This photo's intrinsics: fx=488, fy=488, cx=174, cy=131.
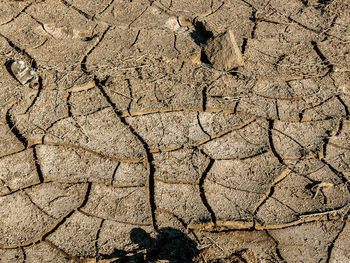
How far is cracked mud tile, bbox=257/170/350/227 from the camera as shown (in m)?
3.11

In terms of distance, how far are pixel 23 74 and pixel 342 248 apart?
2.67 meters

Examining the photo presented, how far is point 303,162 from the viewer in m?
3.45

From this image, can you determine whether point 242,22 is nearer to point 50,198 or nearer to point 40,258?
point 50,198

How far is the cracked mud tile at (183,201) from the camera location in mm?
3064

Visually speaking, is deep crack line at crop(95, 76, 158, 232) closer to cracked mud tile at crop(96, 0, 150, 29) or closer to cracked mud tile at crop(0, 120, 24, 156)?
cracked mud tile at crop(0, 120, 24, 156)

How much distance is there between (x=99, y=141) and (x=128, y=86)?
0.62 metres

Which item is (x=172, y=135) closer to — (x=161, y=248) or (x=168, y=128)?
(x=168, y=128)

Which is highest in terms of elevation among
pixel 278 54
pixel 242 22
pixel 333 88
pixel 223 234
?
pixel 242 22

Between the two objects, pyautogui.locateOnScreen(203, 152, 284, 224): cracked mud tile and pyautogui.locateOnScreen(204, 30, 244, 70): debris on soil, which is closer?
pyautogui.locateOnScreen(203, 152, 284, 224): cracked mud tile

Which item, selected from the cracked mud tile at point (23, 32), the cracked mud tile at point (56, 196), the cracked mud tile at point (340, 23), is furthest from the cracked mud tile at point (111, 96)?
the cracked mud tile at point (340, 23)

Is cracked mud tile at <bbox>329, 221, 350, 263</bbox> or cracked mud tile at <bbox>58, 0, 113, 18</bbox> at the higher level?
cracked mud tile at <bbox>58, 0, 113, 18</bbox>

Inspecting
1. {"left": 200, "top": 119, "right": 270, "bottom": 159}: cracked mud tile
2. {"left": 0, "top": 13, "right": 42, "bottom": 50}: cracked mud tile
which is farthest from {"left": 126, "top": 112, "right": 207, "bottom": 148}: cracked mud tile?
{"left": 0, "top": 13, "right": 42, "bottom": 50}: cracked mud tile

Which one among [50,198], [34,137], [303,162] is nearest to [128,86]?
[34,137]

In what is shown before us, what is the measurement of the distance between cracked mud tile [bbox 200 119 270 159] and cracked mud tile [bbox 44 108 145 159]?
0.52 meters
